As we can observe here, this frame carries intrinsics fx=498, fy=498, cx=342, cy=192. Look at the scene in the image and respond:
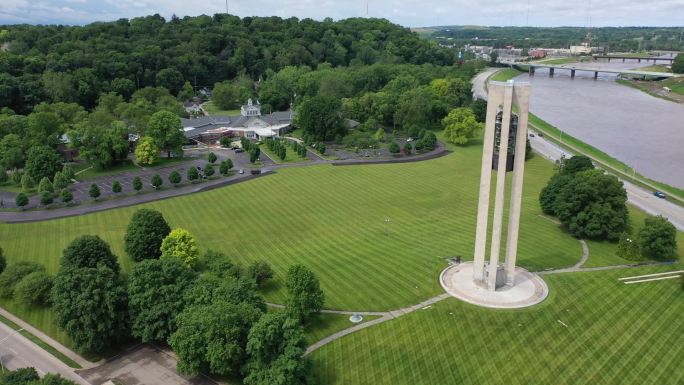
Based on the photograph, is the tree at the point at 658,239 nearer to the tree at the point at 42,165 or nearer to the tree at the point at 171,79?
the tree at the point at 42,165

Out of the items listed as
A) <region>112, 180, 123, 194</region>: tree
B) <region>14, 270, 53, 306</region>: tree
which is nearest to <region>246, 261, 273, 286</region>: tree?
<region>14, 270, 53, 306</region>: tree

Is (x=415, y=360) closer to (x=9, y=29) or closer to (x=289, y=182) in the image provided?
(x=289, y=182)

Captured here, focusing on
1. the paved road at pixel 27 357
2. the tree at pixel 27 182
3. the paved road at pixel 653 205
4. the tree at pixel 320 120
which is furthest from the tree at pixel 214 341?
the tree at pixel 320 120

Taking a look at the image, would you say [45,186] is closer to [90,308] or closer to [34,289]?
[34,289]

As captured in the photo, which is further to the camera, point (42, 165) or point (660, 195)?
point (42, 165)

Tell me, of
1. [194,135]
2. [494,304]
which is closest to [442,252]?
[494,304]

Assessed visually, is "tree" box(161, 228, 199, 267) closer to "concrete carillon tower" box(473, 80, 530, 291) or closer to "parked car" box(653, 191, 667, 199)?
"concrete carillon tower" box(473, 80, 530, 291)

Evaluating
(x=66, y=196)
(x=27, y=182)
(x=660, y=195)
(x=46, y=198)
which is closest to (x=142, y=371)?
(x=66, y=196)
